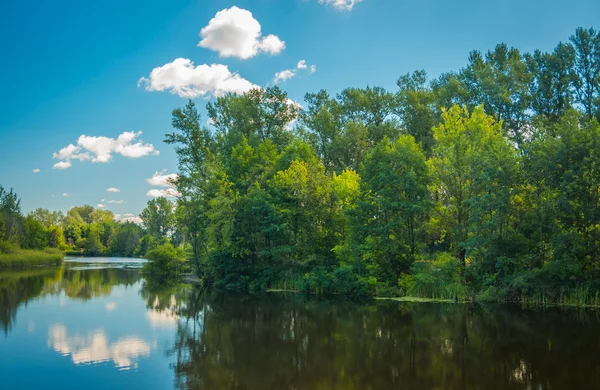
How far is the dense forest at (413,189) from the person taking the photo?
24781mm

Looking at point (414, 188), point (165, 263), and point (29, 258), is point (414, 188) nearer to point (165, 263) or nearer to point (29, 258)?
point (165, 263)

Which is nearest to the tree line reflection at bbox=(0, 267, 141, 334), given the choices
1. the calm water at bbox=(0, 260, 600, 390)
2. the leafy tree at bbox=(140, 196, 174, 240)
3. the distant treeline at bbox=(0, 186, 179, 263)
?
the calm water at bbox=(0, 260, 600, 390)

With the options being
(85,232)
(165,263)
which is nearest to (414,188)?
(165,263)

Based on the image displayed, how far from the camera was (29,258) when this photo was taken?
60.6m

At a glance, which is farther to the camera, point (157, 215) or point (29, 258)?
point (157, 215)

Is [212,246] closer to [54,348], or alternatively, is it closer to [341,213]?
[341,213]

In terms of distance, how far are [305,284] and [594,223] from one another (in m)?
19.0

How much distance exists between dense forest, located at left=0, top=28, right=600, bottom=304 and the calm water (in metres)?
3.88

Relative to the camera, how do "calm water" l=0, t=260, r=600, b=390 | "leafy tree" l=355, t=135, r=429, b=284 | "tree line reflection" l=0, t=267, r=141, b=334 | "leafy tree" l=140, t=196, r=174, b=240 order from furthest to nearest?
"leafy tree" l=140, t=196, r=174, b=240
"leafy tree" l=355, t=135, r=429, b=284
"tree line reflection" l=0, t=267, r=141, b=334
"calm water" l=0, t=260, r=600, b=390

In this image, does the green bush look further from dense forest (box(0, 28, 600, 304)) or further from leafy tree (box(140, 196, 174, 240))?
leafy tree (box(140, 196, 174, 240))

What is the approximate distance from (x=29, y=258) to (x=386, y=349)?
200 feet

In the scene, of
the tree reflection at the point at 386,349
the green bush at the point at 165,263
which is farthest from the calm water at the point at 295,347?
the green bush at the point at 165,263

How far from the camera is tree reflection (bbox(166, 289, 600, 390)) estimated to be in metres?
11.6

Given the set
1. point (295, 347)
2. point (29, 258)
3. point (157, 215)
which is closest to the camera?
point (295, 347)
